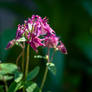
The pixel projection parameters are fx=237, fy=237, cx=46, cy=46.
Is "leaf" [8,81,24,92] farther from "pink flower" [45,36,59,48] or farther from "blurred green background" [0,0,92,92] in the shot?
"blurred green background" [0,0,92,92]

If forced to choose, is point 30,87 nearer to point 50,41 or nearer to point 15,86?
point 15,86

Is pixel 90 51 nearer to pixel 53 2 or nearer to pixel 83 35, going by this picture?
pixel 83 35

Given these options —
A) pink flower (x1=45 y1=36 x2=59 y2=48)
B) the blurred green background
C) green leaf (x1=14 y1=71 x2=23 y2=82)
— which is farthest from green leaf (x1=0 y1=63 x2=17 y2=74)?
the blurred green background

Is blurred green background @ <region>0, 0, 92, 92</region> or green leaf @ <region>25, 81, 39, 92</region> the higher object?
blurred green background @ <region>0, 0, 92, 92</region>

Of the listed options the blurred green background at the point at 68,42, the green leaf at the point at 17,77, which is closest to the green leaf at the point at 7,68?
the green leaf at the point at 17,77

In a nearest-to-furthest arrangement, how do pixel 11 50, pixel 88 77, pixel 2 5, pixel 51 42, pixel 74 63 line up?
pixel 51 42 → pixel 11 50 → pixel 88 77 → pixel 74 63 → pixel 2 5

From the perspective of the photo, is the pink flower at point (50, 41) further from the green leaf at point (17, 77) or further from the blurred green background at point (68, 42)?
the blurred green background at point (68, 42)

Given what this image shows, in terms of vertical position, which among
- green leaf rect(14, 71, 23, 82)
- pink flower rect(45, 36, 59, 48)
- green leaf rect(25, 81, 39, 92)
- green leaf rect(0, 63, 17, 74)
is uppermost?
pink flower rect(45, 36, 59, 48)

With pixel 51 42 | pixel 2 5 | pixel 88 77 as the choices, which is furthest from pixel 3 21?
pixel 51 42
